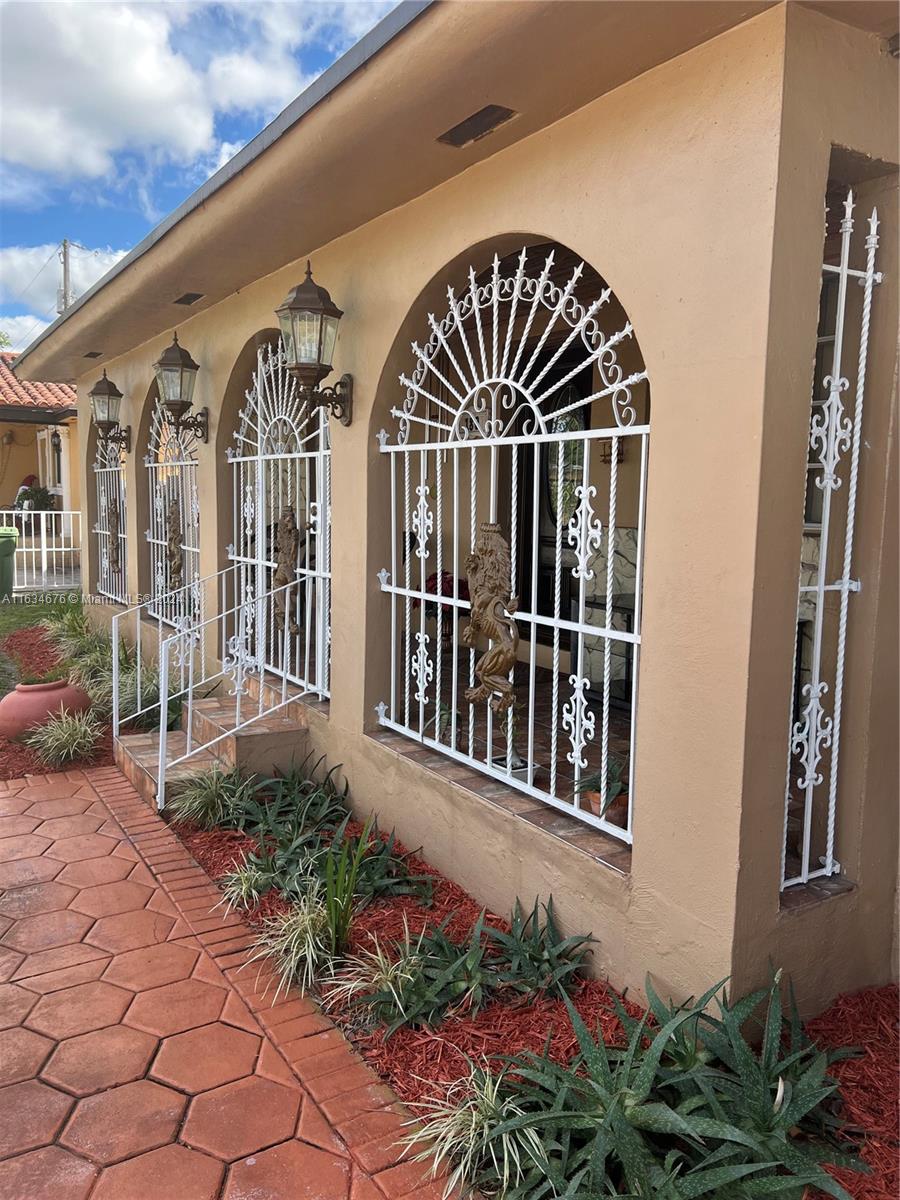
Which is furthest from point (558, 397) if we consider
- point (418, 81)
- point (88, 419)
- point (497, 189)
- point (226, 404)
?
point (88, 419)

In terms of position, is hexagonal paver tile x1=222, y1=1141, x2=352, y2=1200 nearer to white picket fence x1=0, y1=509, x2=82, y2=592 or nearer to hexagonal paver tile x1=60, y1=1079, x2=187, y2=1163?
hexagonal paver tile x1=60, y1=1079, x2=187, y2=1163

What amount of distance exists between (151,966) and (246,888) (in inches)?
22.1

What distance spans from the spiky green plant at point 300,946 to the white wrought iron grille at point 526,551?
0.96 metres

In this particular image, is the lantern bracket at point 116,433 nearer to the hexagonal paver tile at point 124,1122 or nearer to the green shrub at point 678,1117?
the hexagonal paver tile at point 124,1122

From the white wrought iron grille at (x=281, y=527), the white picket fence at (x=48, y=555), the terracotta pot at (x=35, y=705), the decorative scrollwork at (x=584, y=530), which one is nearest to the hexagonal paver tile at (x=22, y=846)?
the white wrought iron grille at (x=281, y=527)

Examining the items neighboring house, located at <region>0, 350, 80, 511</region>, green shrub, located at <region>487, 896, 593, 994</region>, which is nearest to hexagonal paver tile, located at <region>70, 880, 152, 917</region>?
green shrub, located at <region>487, 896, 593, 994</region>

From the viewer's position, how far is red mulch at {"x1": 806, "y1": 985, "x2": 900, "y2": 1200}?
2105 millimetres

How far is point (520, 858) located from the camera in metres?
3.30

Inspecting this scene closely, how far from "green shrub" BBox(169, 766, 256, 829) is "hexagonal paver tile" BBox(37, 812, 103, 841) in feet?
1.36

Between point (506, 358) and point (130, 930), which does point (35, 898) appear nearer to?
point (130, 930)

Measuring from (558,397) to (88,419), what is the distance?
6.37m

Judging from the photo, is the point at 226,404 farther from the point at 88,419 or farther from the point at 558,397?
the point at 88,419

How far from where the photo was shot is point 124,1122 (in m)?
2.38

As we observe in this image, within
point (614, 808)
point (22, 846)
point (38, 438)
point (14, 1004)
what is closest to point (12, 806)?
point (22, 846)
